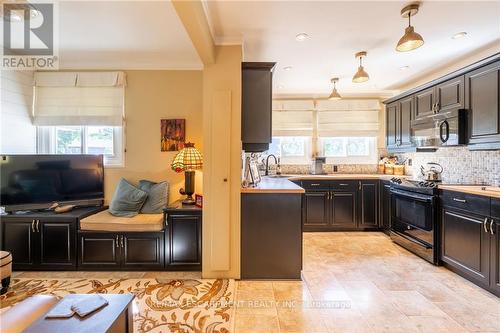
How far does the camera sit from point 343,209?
459 centimetres

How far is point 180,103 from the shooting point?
140 inches

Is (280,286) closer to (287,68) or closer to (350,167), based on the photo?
(287,68)

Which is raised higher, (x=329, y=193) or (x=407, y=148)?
(x=407, y=148)

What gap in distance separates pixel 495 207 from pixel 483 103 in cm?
117

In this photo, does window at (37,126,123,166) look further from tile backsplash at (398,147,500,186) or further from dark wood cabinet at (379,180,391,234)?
tile backsplash at (398,147,500,186)

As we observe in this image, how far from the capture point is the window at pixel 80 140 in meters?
3.64

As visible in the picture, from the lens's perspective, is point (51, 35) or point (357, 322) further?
point (51, 35)

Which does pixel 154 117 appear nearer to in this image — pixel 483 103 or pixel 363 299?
pixel 363 299

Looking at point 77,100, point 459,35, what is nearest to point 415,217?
point 459,35

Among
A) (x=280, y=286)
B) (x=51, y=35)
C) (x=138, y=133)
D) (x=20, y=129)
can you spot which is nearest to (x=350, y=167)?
(x=280, y=286)

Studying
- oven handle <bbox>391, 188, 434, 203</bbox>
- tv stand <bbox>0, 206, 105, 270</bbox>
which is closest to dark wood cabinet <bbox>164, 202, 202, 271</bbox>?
tv stand <bbox>0, 206, 105, 270</bbox>

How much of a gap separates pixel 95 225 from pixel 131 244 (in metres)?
0.47

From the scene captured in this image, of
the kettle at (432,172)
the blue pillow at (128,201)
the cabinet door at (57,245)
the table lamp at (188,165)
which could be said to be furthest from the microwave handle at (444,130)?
the cabinet door at (57,245)

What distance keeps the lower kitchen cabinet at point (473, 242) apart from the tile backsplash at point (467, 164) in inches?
27.7
